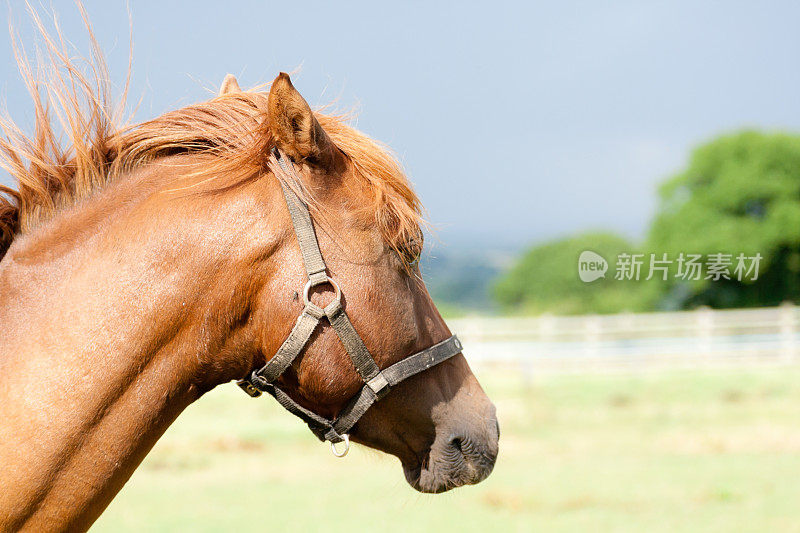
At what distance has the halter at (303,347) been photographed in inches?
78.8

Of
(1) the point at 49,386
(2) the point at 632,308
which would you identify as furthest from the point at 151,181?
(2) the point at 632,308

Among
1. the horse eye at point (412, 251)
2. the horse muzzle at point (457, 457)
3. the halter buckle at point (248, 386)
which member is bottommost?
the horse muzzle at point (457, 457)

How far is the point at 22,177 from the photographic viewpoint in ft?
6.69

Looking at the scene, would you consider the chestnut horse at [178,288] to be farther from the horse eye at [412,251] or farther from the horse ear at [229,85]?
the horse ear at [229,85]

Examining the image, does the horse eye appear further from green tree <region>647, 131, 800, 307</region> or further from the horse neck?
green tree <region>647, 131, 800, 307</region>

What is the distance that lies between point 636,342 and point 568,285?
3323cm

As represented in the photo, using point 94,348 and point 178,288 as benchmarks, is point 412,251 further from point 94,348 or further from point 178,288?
point 94,348

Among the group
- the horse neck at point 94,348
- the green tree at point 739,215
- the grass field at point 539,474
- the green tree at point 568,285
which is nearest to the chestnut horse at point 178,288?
the horse neck at point 94,348

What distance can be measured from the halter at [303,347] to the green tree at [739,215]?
29.7m

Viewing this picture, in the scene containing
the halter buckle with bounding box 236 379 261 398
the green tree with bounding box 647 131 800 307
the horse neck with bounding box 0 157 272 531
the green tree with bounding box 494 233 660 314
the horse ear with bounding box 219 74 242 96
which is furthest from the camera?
the green tree with bounding box 494 233 660 314

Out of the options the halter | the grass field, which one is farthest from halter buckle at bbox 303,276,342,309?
the grass field

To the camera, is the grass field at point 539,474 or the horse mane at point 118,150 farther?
the grass field at point 539,474

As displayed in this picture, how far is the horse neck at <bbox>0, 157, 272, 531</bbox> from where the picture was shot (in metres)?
1.83

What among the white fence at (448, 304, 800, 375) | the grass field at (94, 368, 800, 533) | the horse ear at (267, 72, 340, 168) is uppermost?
the horse ear at (267, 72, 340, 168)
